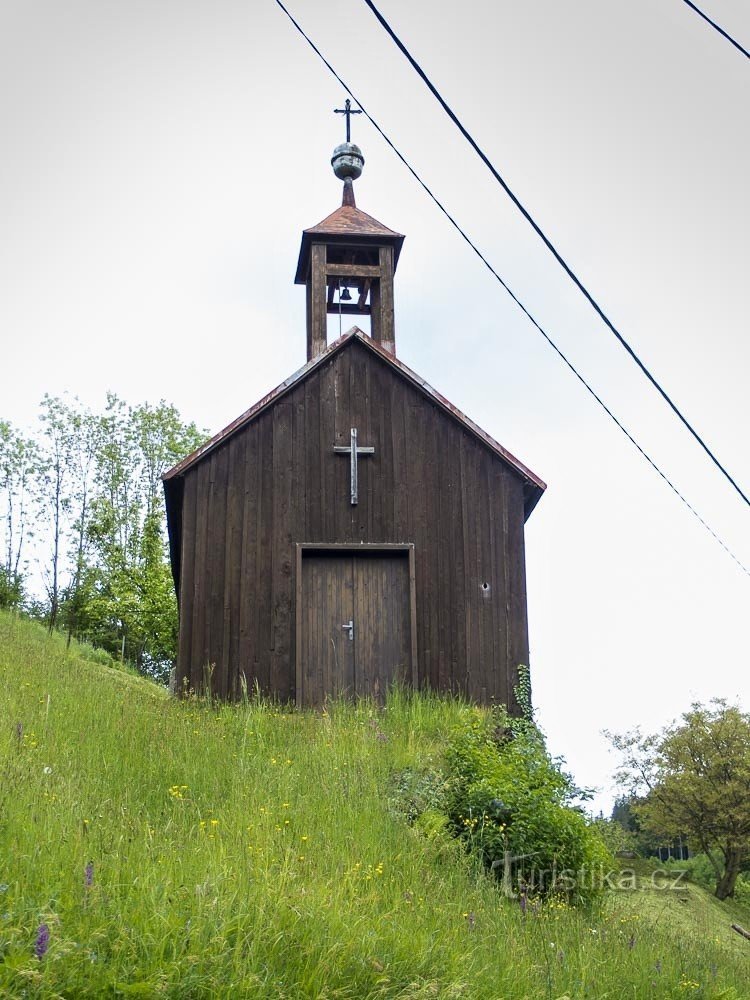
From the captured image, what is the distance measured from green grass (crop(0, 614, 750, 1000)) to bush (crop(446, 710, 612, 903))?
35cm

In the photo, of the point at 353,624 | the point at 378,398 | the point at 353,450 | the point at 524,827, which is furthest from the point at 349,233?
the point at 524,827

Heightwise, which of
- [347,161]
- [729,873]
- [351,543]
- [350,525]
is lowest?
[729,873]

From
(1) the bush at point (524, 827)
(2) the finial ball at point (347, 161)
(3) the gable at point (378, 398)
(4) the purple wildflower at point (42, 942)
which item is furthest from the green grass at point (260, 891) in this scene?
(2) the finial ball at point (347, 161)

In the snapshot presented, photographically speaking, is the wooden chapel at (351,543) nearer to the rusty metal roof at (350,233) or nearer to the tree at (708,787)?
the rusty metal roof at (350,233)

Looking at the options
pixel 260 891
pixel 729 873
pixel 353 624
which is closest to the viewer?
pixel 260 891

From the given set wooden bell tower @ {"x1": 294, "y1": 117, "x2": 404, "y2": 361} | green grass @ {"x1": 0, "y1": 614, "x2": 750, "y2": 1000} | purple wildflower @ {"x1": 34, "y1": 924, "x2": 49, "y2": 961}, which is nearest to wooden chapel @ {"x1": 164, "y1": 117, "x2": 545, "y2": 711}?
wooden bell tower @ {"x1": 294, "y1": 117, "x2": 404, "y2": 361}

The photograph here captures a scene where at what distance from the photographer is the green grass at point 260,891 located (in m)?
4.95

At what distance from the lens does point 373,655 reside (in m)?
13.9

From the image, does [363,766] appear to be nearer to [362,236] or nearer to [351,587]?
[351,587]

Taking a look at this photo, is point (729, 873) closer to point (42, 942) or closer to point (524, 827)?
point (524, 827)

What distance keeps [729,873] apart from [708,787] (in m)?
2.34

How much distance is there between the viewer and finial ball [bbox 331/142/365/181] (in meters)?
18.9

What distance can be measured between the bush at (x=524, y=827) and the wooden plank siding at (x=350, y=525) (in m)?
3.96

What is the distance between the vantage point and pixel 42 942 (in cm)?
449
